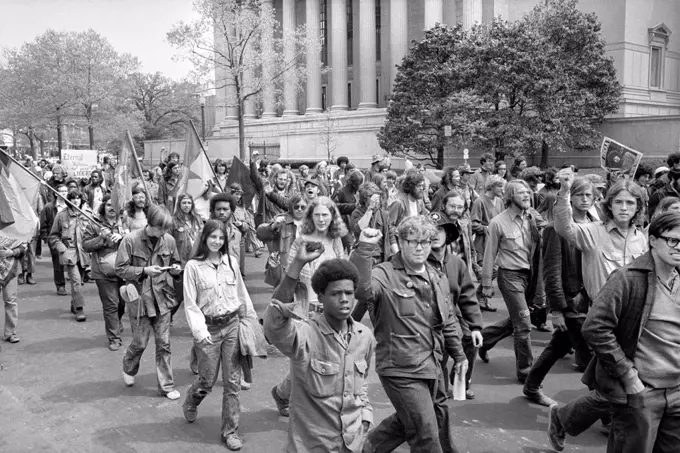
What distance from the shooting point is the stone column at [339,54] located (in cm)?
4575

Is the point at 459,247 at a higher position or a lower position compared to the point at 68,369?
higher

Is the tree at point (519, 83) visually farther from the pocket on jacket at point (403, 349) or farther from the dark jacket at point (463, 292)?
the pocket on jacket at point (403, 349)

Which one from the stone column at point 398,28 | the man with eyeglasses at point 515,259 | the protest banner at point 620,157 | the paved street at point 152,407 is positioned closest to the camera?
the paved street at point 152,407

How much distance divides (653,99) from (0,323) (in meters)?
37.1

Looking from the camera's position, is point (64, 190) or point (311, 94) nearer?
point (64, 190)

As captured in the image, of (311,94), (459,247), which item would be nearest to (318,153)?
(311,94)

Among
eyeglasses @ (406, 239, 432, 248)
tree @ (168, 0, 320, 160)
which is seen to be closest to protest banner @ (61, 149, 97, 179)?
tree @ (168, 0, 320, 160)

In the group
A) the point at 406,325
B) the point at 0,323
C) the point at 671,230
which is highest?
the point at 671,230

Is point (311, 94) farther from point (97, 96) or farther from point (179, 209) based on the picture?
point (179, 209)

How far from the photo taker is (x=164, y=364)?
6293 mm

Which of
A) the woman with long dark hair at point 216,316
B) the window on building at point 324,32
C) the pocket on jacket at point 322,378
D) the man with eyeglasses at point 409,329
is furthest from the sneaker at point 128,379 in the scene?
the window on building at point 324,32

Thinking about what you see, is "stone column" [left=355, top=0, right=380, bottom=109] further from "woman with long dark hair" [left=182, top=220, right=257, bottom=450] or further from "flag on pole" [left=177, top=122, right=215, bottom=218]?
"woman with long dark hair" [left=182, top=220, right=257, bottom=450]

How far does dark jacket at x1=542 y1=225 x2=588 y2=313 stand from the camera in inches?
221

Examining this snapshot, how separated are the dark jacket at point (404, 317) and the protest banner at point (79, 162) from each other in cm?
2135
